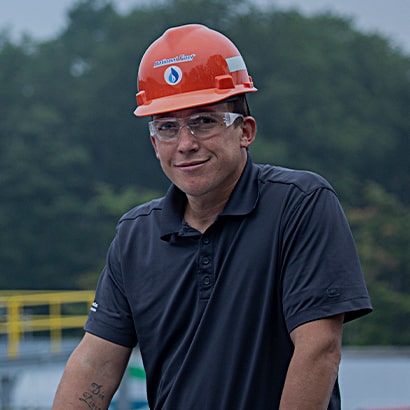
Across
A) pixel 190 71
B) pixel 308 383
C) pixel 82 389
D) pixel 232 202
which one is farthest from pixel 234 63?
pixel 82 389

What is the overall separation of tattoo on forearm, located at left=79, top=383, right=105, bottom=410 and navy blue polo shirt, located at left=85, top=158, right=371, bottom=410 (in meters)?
0.13

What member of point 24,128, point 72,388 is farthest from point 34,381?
point 24,128

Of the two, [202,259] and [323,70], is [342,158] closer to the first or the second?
[323,70]

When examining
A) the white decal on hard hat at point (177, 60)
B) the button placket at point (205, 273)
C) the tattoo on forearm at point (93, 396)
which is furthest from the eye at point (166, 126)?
the tattoo on forearm at point (93, 396)

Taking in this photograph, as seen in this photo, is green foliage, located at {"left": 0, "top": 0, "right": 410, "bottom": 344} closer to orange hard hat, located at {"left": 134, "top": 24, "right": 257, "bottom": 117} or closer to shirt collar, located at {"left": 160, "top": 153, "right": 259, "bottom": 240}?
shirt collar, located at {"left": 160, "top": 153, "right": 259, "bottom": 240}

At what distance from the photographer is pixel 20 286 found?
42.6 m

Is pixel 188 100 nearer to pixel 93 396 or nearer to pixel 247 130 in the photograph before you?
pixel 247 130

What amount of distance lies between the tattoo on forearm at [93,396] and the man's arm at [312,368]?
1.92 ft

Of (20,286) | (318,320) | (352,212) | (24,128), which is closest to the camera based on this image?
(318,320)

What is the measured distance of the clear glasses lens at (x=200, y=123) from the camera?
243 cm

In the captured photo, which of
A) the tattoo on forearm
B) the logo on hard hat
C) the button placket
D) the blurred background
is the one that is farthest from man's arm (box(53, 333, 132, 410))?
the blurred background

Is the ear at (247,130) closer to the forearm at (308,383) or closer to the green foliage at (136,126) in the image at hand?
the forearm at (308,383)

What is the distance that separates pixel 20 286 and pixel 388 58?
24240mm

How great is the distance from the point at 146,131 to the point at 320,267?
45439mm
